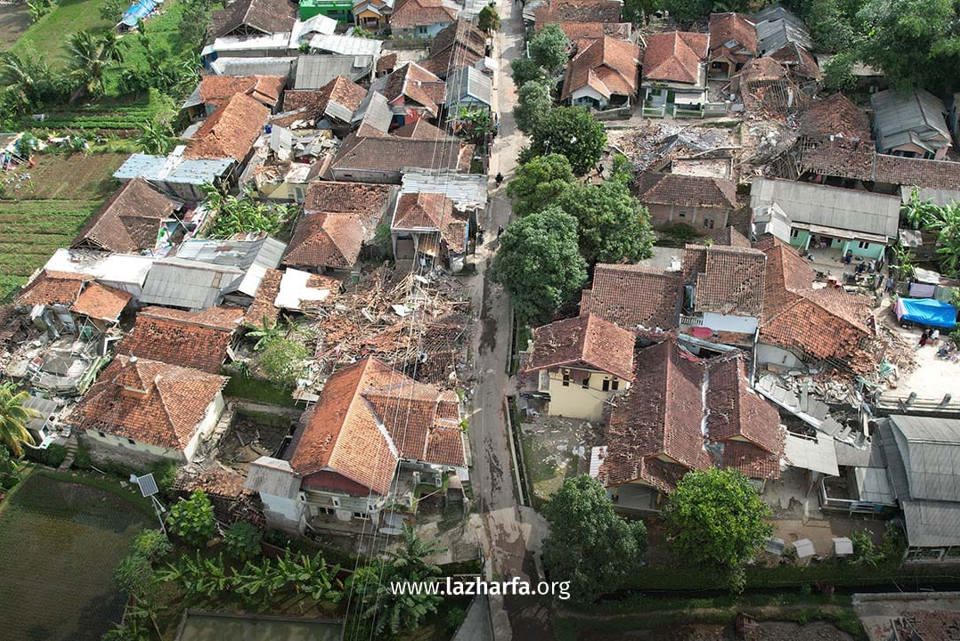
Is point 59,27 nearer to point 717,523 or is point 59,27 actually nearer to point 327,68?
point 327,68

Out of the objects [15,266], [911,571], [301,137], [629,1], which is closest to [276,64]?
[301,137]

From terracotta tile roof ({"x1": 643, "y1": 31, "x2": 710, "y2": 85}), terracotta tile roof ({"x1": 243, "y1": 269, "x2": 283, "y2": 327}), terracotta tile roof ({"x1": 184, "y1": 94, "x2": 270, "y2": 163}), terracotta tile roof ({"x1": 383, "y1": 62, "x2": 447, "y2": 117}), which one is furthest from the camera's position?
terracotta tile roof ({"x1": 383, "y1": 62, "x2": 447, "y2": 117})

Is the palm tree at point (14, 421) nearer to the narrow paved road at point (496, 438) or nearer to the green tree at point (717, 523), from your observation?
the narrow paved road at point (496, 438)

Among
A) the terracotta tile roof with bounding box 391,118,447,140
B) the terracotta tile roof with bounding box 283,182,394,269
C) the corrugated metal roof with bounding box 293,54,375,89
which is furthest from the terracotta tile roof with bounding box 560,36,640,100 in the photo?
the terracotta tile roof with bounding box 283,182,394,269

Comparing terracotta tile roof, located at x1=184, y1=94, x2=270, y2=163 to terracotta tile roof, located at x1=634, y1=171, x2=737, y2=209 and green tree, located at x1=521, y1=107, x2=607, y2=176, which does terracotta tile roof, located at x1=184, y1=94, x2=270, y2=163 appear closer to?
green tree, located at x1=521, y1=107, x2=607, y2=176

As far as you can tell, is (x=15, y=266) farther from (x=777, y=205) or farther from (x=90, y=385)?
(x=777, y=205)

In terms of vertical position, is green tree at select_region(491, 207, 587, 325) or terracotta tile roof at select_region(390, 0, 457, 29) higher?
terracotta tile roof at select_region(390, 0, 457, 29)
